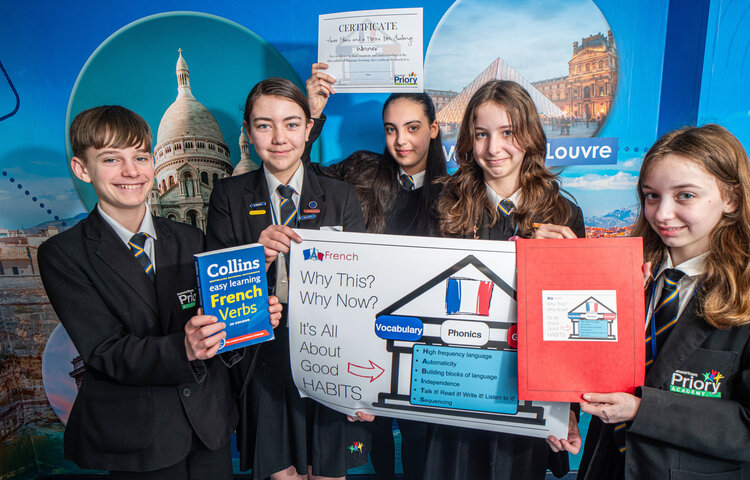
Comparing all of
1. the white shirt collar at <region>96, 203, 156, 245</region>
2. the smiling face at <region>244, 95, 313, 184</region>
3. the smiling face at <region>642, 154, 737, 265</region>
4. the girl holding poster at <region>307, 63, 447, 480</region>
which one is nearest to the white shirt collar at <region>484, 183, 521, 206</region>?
the girl holding poster at <region>307, 63, 447, 480</region>

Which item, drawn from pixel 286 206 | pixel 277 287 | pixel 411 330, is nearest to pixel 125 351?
pixel 277 287

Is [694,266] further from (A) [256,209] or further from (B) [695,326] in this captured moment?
(A) [256,209]

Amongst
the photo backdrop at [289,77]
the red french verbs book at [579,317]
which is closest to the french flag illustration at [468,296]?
the red french verbs book at [579,317]

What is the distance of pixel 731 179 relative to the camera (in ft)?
4.67

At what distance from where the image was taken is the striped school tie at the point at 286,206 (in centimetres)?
206

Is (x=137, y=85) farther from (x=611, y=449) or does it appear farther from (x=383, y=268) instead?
(x=611, y=449)

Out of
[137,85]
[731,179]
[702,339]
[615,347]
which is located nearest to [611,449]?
[615,347]

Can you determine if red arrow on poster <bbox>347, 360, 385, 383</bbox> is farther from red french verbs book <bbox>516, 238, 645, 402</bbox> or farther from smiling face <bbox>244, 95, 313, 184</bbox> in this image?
smiling face <bbox>244, 95, 313, 184</bbox>

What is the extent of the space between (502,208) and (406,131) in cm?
91

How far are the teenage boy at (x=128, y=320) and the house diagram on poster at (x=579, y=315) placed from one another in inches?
42.0

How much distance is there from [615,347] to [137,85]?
3.32m

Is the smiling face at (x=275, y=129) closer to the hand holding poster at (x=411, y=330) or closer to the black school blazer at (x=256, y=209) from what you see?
the black school blazer at (x=256, y=209)

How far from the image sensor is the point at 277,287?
1.97 metres

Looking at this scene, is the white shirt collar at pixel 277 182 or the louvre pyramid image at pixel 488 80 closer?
the white shirt collar at pixel 277 182
